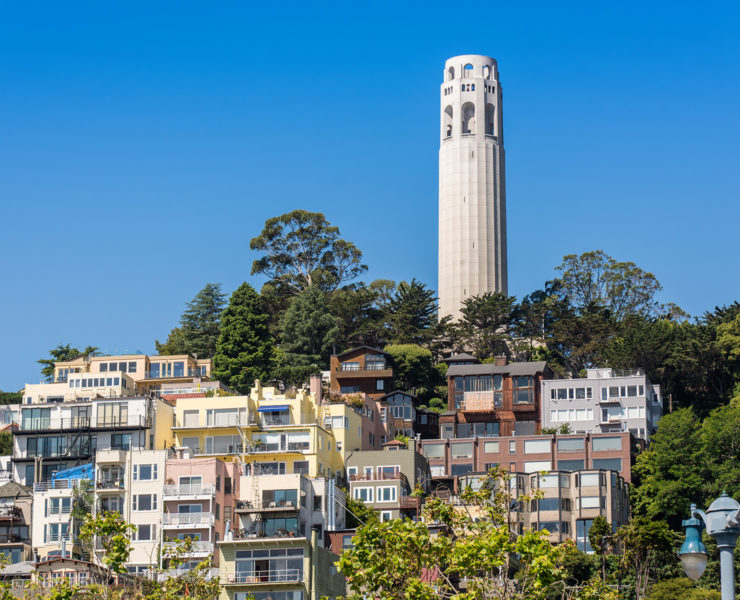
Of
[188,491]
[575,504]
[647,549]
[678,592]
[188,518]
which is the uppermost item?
[188,491]

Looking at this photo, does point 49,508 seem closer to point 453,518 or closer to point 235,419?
point 235,419

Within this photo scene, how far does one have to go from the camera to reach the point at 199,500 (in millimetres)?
73938

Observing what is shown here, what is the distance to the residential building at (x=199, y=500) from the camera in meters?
73.0

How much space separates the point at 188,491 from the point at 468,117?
77.0m

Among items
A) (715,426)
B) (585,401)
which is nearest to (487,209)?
(585,401)

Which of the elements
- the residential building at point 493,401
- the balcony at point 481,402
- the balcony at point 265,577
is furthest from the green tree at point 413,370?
the balcony at point 265,577

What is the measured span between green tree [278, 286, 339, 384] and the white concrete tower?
19013mm

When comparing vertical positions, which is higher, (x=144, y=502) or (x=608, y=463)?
(x=608, y=463)

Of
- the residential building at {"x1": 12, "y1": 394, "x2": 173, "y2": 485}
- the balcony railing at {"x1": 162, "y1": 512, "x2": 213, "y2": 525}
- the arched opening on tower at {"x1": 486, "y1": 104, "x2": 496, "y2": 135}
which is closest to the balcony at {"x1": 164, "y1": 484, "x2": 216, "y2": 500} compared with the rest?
the balcony railing at {"x1": 162, "y1": 512, "x2": 213, "y2": 525}

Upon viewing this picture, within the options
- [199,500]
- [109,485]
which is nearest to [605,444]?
[199,500]

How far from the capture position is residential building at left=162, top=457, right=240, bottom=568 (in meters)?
73.0

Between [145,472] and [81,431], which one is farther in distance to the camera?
[81,431]

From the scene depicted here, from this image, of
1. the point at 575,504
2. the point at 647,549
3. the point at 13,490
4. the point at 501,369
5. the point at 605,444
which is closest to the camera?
the point at 647,549

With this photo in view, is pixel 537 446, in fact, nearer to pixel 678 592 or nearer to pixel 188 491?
pixel 678 592
